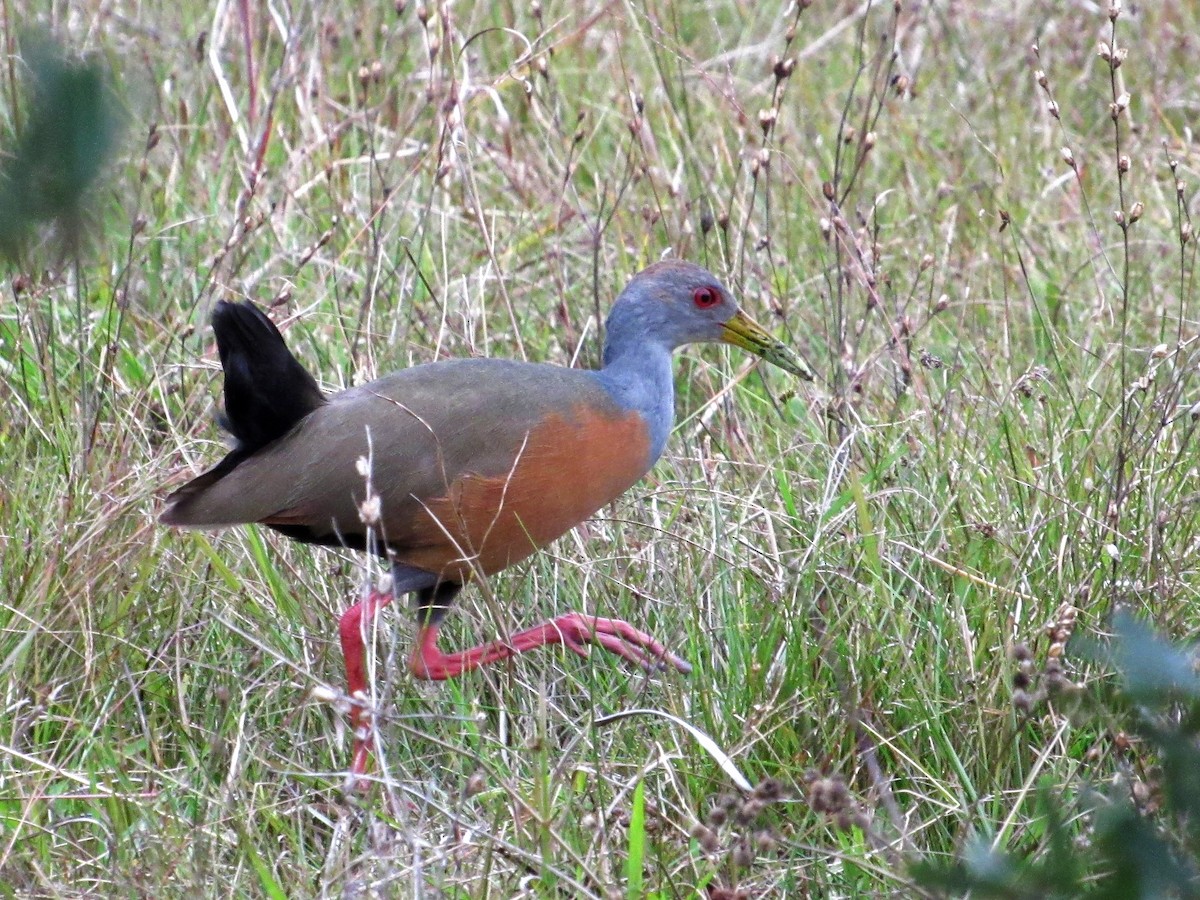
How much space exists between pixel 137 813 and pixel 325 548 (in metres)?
1.16

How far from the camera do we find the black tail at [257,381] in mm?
3578

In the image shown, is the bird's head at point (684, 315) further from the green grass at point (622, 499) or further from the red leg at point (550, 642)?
the red leg at point (550, 642)

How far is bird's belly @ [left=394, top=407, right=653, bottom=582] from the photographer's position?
3717mm

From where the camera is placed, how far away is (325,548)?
13.7ft

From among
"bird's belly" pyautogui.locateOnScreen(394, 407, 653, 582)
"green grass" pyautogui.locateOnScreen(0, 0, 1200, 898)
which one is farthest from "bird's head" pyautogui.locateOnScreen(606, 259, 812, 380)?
"bird's belly" pyautogui.locateOnScreen(394, 407, 653, 582)

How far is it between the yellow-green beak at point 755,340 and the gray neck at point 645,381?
20 cm

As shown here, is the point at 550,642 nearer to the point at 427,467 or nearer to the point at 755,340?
the point at 427,467

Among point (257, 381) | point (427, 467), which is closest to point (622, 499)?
point (427, 467)

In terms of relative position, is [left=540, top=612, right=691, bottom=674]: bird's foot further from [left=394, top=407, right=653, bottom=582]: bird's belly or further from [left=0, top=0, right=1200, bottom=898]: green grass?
[left=394, top=407, right=653, bottom=582]: bird's belly

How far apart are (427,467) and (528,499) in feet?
0.80

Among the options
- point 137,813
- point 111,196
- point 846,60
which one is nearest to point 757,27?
point 846,60

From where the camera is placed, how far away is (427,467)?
3725 millimetres

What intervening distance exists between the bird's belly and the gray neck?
152mm

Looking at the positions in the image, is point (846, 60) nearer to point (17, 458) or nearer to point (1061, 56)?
point (1061, 56)
